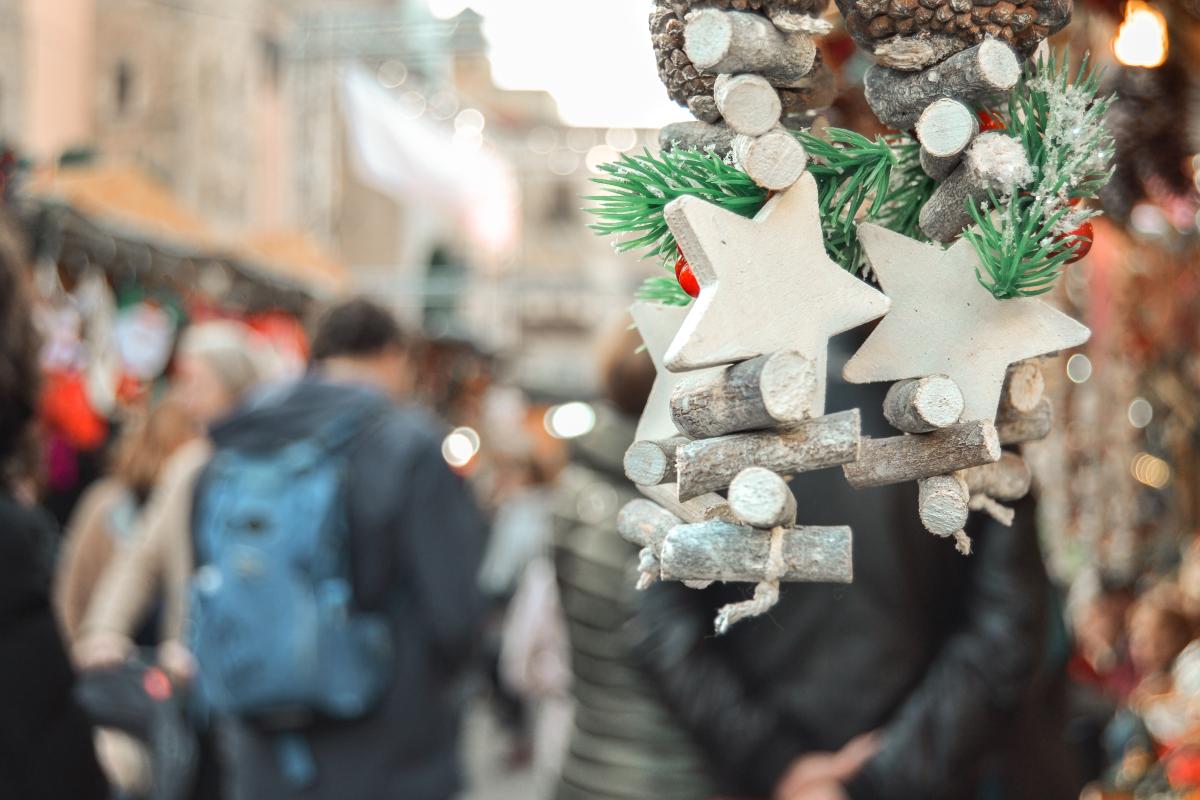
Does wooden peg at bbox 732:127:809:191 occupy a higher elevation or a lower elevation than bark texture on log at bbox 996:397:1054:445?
higher

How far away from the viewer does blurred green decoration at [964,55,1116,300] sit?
860 millimetres

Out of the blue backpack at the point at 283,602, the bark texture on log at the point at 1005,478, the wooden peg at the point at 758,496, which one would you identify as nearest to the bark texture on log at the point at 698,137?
the wooden peg at the point at 758,496

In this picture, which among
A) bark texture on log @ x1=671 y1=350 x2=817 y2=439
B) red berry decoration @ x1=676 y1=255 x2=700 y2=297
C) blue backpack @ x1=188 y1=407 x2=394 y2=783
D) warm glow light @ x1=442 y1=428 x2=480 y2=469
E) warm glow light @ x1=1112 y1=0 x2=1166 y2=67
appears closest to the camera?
bark texture on log @ x1=671 y1=350 x2=817 y2=439

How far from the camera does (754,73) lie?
2.84 ft

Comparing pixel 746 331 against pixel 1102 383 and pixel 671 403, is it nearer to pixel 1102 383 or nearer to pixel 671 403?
pixel 671 403

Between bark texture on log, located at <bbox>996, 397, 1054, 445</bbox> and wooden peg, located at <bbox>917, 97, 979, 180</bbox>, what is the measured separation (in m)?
0.24

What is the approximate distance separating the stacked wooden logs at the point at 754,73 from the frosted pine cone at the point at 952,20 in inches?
1.8

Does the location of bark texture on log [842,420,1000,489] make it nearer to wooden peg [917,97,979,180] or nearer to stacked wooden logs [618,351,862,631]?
stacked wooden logs [618,351,862,631]

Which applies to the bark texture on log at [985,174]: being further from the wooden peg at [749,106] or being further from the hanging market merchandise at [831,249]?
the wooden peg at [749,106]

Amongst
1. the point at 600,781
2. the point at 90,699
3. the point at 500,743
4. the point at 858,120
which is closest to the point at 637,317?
the point at 858,120

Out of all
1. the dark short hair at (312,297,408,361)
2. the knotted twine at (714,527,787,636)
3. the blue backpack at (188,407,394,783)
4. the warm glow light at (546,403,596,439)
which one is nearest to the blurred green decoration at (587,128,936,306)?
the knotted twine at (714,527,787,636)

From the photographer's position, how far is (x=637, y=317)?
1.04 m

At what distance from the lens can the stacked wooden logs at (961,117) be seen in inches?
33.4

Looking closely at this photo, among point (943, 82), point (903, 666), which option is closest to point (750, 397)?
point (943, 82)
